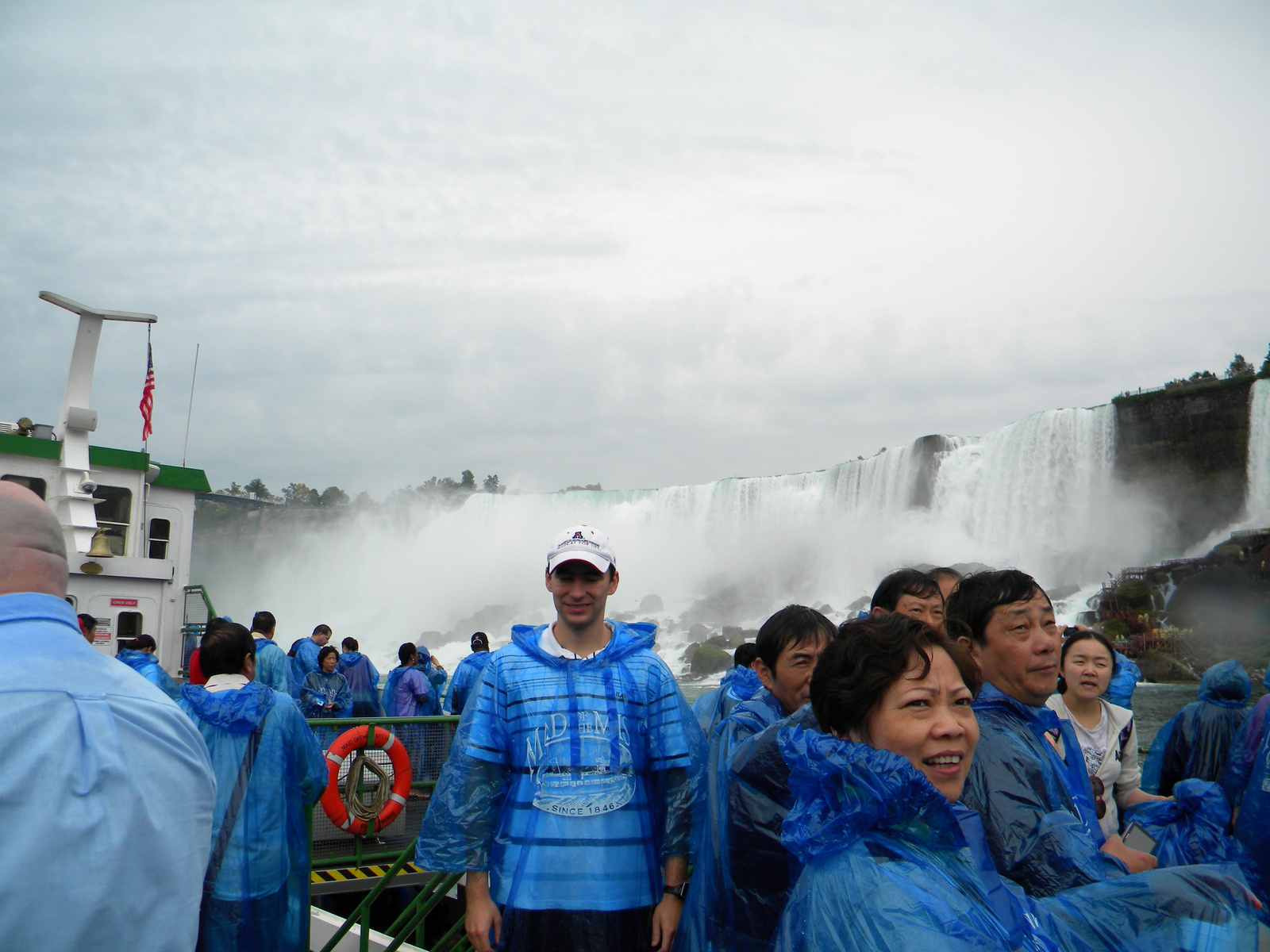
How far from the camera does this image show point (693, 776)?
273cm

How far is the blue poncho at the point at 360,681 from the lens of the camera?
9.52 metres

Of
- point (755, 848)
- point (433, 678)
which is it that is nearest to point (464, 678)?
point (433, 678)

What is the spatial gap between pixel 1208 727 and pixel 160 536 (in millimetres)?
12421

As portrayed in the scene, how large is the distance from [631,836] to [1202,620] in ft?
80.2

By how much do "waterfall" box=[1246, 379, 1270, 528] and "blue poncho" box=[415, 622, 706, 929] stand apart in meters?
28.3

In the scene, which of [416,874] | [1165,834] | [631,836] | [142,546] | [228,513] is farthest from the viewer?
[228,513]

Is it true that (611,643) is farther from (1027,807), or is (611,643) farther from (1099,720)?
(1099,720)

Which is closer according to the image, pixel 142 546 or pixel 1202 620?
pixel 142 546

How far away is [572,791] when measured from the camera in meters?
2.55

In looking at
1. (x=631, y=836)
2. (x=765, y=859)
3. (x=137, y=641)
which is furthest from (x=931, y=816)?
(x=137, y=641)

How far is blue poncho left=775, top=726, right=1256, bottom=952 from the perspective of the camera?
1.35 metres

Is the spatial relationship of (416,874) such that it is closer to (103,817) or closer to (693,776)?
(693,776)

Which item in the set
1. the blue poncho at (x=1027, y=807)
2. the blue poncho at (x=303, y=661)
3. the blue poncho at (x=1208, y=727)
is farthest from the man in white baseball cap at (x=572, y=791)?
the blue poncho at (x=303, y=661)

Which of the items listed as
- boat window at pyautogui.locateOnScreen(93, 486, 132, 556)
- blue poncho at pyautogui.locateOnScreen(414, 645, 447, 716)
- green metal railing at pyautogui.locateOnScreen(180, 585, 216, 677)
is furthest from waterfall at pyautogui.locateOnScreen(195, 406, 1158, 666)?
blue poncho at pyautogui.locateOnScreen(414, 645, 447, 716)
